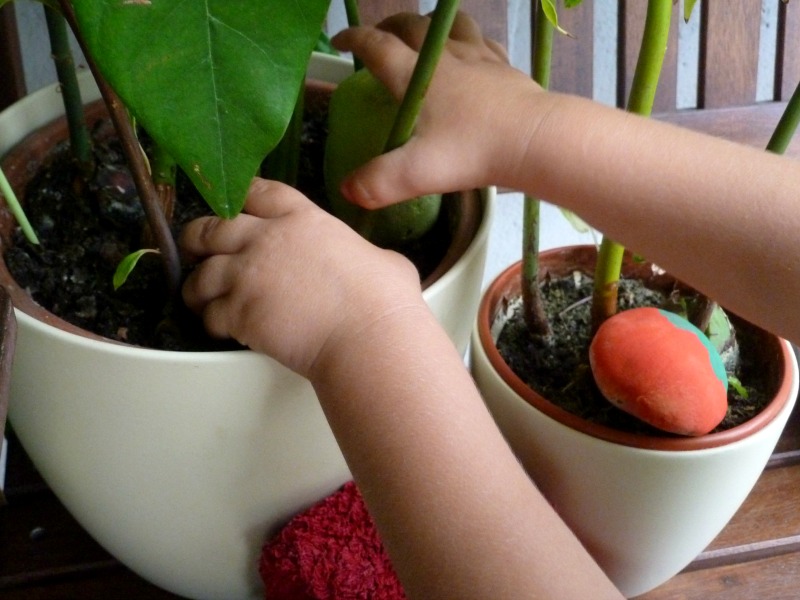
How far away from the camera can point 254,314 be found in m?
0.35

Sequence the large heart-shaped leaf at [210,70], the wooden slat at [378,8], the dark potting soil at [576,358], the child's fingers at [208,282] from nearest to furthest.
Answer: the large heart-shaped leaf at [210,70], the child's fingers at [208,282], the dark potting soil at [576,358], the wooden slat at [378,8]

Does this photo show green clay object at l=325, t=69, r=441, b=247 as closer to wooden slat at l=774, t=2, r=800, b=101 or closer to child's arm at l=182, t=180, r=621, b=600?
child's arm at l=182, t=180, r=621, b=600

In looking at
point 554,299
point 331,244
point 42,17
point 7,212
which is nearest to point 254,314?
point 331,244

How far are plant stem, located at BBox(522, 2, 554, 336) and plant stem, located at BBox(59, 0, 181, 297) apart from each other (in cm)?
20

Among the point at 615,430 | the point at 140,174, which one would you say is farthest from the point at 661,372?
the point at 140,174

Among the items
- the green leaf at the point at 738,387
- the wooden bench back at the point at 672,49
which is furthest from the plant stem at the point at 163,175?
the green leaf at the point at 738,387

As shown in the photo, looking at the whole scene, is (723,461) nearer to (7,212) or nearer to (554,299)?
(554,299)

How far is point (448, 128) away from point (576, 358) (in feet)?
0.65

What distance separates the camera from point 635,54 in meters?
0.64

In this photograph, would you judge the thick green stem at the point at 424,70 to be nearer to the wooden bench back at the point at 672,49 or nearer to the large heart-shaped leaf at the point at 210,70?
the large heart-shaped leaf at the point at 210,70

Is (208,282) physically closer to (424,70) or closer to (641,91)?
(424,70)

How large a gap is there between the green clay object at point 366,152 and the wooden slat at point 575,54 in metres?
Answer: 0.25

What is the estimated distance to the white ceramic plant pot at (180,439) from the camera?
1.10 ft

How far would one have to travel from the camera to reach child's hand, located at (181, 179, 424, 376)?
1.13 ft
